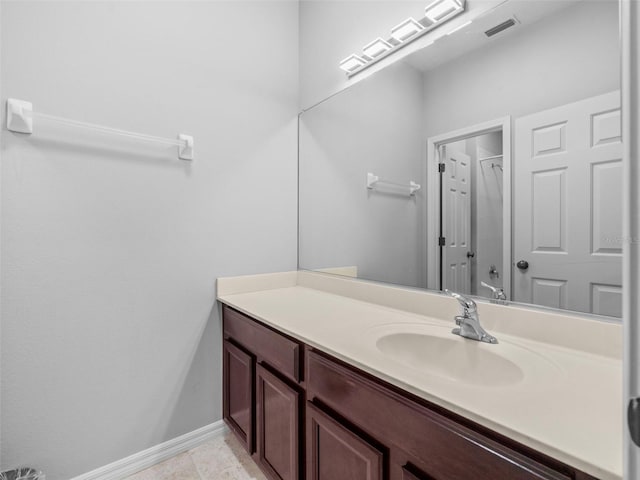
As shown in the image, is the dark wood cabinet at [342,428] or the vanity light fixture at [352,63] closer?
the dark wood cabinet at [342,428]

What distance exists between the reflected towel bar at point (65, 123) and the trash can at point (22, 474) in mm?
1294

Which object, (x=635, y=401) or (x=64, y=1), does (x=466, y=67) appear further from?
(x=64, y=1)

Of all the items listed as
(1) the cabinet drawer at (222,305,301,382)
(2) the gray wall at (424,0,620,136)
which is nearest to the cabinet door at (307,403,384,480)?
(1) the cabinet drawer at (222,305,301,382)

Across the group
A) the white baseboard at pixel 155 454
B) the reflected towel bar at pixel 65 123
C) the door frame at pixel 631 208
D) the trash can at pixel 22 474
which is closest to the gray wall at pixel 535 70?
the door frame at pixel 631 208

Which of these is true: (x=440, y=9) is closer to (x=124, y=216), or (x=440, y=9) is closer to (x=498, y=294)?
(x=498, y=294)

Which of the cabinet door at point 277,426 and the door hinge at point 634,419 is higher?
the door hinge at point 634,419

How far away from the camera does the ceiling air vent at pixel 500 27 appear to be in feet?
3.51

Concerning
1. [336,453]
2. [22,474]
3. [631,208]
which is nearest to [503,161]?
[631,208]

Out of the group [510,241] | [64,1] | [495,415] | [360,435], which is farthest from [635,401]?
[64,1]

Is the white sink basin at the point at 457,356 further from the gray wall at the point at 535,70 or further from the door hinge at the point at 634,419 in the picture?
the gray wall at the point at 535,70

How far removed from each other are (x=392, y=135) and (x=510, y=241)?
73 centimetres

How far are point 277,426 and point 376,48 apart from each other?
70.0 inches

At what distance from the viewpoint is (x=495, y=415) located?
23.4 inches

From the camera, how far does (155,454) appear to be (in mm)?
1505
